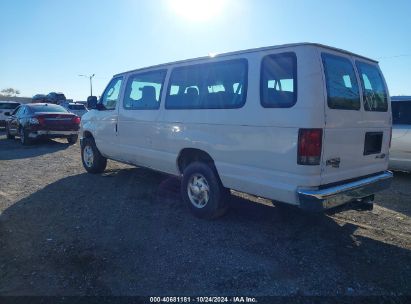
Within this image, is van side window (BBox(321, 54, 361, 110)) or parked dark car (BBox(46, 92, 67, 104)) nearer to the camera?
van side window (BBox(321, 54, 361, 110))

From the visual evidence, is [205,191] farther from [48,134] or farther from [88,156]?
[48,134]

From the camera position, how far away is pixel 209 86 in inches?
187

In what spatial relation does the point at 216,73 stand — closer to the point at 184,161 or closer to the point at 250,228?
the point at 184,161

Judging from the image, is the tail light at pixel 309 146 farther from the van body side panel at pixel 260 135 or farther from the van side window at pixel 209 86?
the van side window at pixel 209 86

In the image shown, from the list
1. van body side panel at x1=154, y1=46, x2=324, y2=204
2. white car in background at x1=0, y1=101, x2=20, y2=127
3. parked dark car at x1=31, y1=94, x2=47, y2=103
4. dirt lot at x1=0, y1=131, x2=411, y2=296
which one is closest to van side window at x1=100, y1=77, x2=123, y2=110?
dirt lot at x1=0, y1=131, x2=411, y2=296

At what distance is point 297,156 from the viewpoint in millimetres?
3594

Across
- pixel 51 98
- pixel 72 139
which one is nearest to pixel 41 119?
pixel 72 139

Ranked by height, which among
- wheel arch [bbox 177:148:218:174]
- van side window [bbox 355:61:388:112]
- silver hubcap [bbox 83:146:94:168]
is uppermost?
van side window [bbox 355:61:388:112]

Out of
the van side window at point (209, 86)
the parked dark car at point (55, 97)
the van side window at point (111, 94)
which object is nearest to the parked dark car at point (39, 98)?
the parked dark car at point (55, 97)

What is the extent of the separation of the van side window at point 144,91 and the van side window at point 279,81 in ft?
6.91

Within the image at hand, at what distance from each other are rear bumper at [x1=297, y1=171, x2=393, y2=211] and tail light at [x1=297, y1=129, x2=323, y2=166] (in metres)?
0.32

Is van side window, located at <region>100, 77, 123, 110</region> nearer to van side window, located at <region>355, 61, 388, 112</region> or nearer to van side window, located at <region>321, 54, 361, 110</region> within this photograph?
van side window, located at <region>321, 54, 361, 110</region>

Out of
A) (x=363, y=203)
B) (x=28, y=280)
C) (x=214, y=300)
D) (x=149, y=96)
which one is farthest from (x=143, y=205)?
(x=363, y=203)

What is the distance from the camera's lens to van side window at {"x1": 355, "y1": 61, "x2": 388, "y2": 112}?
14.3 ft
